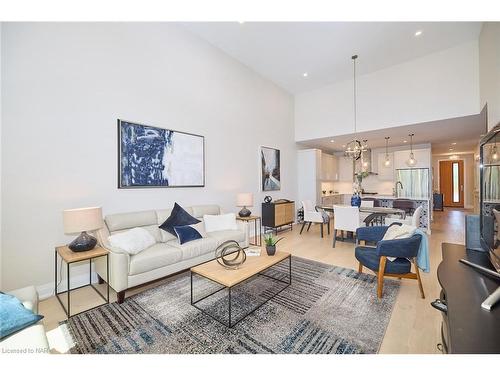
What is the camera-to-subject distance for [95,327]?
1844 mm

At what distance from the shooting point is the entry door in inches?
403

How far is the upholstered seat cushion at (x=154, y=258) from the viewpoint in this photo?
90.6 inches

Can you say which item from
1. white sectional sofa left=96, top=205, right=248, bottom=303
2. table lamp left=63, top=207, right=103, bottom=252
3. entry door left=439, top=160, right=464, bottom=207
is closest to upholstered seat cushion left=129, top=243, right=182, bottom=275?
white sectional sofa left=96, top=205, right=248, bottom=303

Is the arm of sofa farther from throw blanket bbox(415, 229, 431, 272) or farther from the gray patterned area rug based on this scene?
throw blanket bbox(415, 229, 431, 272)

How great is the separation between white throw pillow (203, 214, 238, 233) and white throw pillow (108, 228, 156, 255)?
3.45 ft

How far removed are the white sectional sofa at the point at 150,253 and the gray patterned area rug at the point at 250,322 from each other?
0.68 feet

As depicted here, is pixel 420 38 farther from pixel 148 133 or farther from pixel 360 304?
pixel 148 133

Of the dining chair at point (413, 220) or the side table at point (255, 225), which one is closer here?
the dining chair at point (413, 220)

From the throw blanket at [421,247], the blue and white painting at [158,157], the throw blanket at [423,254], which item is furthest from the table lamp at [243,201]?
the throw blanket at [423,254]

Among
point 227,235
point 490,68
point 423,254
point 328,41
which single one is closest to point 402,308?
point 423,254

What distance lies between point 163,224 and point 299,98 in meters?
5.32

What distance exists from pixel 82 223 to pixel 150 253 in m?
0.74

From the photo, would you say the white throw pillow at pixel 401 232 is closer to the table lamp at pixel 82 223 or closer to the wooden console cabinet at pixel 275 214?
the wooden console cabinet at pixel 275 214

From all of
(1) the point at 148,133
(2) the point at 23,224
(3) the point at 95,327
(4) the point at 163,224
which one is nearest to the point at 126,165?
(1) the point at 148,133
